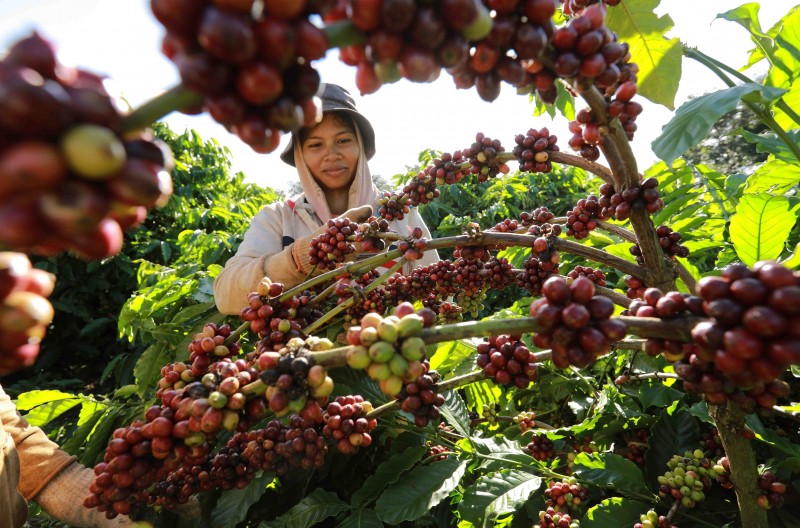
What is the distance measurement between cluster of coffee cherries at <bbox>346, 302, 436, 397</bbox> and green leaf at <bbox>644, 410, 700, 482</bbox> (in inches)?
51.6

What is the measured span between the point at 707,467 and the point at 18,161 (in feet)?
5.77

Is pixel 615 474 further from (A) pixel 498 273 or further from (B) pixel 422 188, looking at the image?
(B) pixel 422 188

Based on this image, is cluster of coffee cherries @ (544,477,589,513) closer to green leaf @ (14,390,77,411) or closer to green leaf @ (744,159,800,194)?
green leaf @ (744,159,800,194)

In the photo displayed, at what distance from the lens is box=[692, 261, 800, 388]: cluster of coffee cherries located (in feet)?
1.92

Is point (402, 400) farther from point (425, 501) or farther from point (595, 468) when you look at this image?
point (595, 468)

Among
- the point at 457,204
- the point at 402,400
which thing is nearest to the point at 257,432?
the point at 402,400

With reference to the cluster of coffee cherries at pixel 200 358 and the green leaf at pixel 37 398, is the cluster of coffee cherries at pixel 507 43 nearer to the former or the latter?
the cluster of coffee cherries at pixel 200 358

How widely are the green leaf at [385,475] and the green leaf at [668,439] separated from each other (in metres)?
0.80

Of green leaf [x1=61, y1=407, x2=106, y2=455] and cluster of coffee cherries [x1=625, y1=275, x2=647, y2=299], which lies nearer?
cluster of coffee cherries [x1=625, y1=275, x2=647, y2=299]

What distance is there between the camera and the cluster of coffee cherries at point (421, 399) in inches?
41.2

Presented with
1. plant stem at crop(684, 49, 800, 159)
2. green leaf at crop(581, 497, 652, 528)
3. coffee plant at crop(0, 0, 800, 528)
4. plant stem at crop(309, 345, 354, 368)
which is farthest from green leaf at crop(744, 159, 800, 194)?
plant stem at crop(309, 345, 354, 368)

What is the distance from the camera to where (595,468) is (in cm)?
148

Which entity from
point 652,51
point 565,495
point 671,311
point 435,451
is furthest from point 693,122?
point 435,451

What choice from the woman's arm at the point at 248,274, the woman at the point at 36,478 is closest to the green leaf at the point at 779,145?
the woman's arm at the point at 248,274
